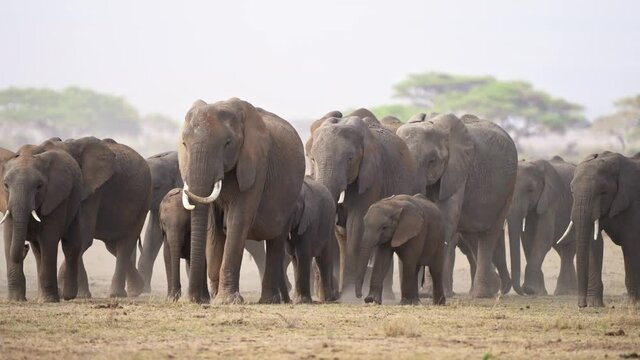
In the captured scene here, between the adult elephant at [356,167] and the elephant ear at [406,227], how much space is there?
1203 mm

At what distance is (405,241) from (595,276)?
2382mm

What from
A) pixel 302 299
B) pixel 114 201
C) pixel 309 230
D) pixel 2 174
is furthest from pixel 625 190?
pixel 2 174

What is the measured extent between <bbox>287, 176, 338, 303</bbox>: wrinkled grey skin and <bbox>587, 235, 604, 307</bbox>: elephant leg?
9.59ft

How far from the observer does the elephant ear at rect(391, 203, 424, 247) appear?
16.5 meters

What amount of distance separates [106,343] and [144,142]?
71.6 meters

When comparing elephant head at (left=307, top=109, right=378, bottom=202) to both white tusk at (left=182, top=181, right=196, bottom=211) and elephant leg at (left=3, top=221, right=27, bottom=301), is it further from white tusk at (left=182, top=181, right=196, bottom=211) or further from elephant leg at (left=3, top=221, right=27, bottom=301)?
elephant leg at (left=3, top=221, right=27, bottom=301)

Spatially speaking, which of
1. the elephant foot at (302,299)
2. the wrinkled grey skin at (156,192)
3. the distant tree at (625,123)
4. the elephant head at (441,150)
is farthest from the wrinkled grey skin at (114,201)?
the distant tree at (625,123)

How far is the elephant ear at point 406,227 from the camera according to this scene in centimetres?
1650

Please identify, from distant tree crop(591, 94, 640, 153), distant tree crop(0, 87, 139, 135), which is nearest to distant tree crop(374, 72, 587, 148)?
distant tree crop(591, 94, 640, 153)

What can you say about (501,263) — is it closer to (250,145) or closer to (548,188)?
(548,188)

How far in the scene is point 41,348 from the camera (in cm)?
1157

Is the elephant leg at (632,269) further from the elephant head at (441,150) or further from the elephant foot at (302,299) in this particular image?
the elephant head at (441,150)

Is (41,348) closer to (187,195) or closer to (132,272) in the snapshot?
(187,195)

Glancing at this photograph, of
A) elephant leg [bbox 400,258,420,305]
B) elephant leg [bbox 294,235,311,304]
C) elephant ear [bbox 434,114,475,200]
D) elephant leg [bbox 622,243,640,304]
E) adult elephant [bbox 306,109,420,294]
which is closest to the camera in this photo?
elephant leg [bbox 400,258,420,305]
